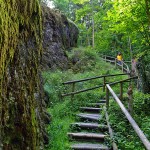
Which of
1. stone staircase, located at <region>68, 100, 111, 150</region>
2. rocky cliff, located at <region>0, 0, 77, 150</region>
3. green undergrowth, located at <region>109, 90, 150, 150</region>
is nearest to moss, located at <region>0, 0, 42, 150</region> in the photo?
rocky cliff, located at <region>0, 0, 77, 150</region>

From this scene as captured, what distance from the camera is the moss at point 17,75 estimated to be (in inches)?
135

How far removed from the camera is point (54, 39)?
→ 19156mm

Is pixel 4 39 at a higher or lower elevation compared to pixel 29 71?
higher

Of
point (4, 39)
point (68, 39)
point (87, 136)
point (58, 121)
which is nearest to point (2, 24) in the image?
point (4, 39)

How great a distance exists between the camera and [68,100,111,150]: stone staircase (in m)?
6.22

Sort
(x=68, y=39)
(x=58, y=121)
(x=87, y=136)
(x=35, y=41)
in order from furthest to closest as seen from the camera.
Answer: (x=68, y=39) < (x=58, y=121) < (x=87, y=136) < (x=35, y=41)

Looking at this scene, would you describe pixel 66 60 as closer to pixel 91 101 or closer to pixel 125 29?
pixel 125 29

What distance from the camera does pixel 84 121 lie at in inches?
320

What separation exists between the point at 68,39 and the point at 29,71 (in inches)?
746

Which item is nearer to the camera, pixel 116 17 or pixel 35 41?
pixel 35 41

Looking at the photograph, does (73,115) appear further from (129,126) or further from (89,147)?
(89,147)

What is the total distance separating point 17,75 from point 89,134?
11.2ft

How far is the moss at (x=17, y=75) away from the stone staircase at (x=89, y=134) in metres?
2.09

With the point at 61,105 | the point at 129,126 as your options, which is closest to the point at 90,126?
the point at 129,126
